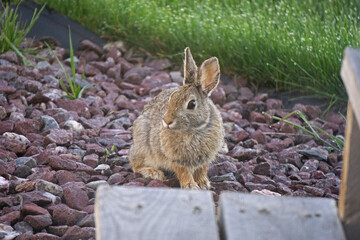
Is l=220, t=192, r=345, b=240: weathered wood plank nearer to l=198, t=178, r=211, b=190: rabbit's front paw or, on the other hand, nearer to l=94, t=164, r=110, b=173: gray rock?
l=198, t=178, r=211, b=190: rabbit's front paw

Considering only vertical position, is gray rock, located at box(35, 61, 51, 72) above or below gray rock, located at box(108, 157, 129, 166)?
above

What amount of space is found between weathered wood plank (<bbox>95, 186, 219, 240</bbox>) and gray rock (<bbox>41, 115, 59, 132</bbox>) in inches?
108

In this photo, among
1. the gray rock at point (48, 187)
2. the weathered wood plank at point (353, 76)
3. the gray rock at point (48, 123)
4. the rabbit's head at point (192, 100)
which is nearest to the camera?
the weathered wood plank at point (353, 76)

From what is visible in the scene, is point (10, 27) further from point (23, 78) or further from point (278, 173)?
point (278, 173)

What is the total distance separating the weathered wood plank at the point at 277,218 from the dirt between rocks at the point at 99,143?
1.29 metres

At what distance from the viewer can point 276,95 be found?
6.11 metres

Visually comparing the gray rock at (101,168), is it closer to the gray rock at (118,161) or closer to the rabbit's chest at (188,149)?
the gray rock at (118,161)

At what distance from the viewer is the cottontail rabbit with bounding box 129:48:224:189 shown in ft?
13.3

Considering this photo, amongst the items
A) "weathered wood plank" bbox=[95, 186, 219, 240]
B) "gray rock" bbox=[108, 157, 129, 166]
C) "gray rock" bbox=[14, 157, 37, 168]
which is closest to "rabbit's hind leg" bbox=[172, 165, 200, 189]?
"gray rock" bbox=[108, 157, 129, 166]

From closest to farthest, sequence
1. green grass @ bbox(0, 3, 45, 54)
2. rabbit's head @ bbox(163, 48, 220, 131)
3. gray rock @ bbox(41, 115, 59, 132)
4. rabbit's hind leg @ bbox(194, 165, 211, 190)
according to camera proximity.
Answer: rabbit's head @ bbox(163, 48, 220, 131), rabbit's hind leg @ bbox(194, 165, 211, 190), gray rock @ bbox(41, 115, 59, 132), green grass @ bbox(0, 3, 45, 54)

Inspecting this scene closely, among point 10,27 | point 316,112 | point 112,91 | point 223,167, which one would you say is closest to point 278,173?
point 223,167

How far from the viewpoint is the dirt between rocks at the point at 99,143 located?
A: 373cm

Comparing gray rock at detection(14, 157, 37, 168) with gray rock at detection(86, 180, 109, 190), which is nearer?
gray rock at detection(86, 180, 109, 190)

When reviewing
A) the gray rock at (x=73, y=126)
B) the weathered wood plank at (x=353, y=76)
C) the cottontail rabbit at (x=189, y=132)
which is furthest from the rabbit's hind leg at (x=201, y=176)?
the weathered wood plank at (x=353, y=76)
